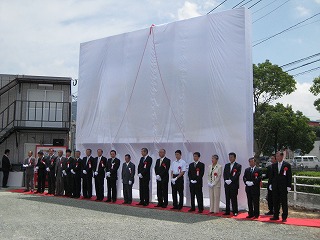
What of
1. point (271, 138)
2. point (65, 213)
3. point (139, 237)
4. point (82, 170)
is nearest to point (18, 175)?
point (82, 170)

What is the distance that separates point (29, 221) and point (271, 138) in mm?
26677

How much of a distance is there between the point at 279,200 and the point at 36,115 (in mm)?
13101

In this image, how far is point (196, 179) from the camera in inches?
400

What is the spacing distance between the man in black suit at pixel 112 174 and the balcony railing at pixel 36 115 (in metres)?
6.83

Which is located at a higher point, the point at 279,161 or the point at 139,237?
the point at 279,161

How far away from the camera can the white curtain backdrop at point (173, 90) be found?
10.4 meters

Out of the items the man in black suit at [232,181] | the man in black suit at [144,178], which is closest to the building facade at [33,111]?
the man in black suit at [144,178]

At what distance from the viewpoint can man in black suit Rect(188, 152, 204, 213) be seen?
10104mm

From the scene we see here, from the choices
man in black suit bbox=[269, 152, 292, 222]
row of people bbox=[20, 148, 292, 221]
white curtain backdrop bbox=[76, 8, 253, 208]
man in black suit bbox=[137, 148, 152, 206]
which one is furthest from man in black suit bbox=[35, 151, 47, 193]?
man in black suit bbox=[269, 152, 292, 222]

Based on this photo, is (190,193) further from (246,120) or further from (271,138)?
(271,138)

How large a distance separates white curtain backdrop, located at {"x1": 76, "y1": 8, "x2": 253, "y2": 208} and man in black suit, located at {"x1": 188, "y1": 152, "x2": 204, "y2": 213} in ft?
2.35

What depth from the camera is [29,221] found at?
8.05m

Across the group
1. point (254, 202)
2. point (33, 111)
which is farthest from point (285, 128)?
point (254, 202)

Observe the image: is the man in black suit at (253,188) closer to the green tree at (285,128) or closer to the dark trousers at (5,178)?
the dark trousers at (5,178)
